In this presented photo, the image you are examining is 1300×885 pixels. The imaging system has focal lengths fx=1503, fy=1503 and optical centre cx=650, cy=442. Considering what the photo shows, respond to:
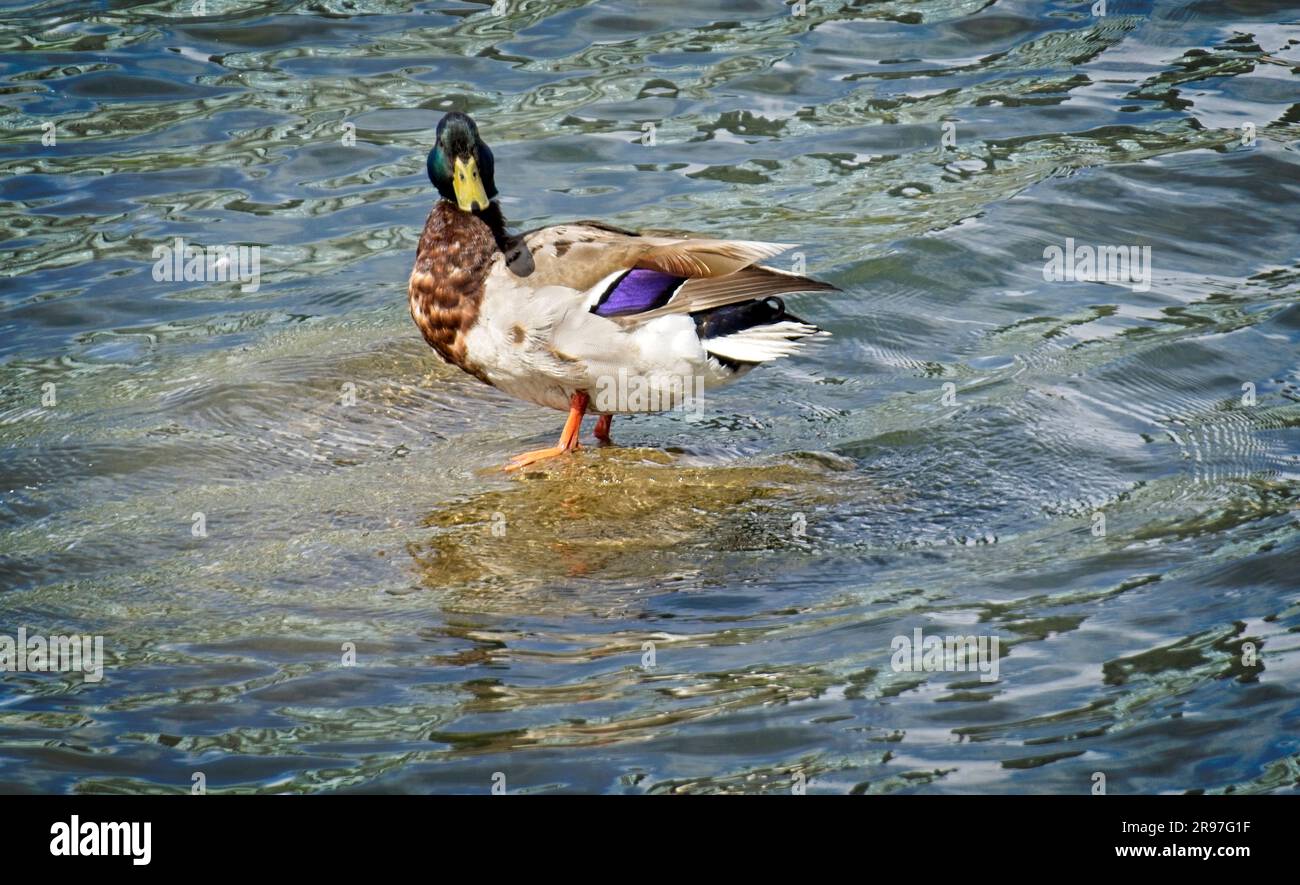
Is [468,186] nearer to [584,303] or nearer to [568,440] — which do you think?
[584,303]

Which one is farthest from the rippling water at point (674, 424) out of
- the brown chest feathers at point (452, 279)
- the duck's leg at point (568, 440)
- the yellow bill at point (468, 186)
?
the yellow bill at point (468, 186)

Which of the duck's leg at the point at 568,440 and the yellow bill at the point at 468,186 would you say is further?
the duck's leg at the point at 568,440

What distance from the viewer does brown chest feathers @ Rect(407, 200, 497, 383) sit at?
23.2 ft

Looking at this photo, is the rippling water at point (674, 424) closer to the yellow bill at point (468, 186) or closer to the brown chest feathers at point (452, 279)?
the brown chest feathers at point (452, 279)

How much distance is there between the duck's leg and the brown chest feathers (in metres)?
0.44

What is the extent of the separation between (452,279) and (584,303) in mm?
687

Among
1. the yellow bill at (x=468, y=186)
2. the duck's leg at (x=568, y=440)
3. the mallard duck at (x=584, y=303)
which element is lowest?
the duck's leg at (x=568, y=440)

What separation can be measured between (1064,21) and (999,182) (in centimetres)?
328

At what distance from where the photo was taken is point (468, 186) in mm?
7105

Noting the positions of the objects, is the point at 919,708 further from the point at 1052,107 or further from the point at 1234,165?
the point at 1052,107

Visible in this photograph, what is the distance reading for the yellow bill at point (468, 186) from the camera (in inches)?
279

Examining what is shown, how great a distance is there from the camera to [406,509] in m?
6.88
